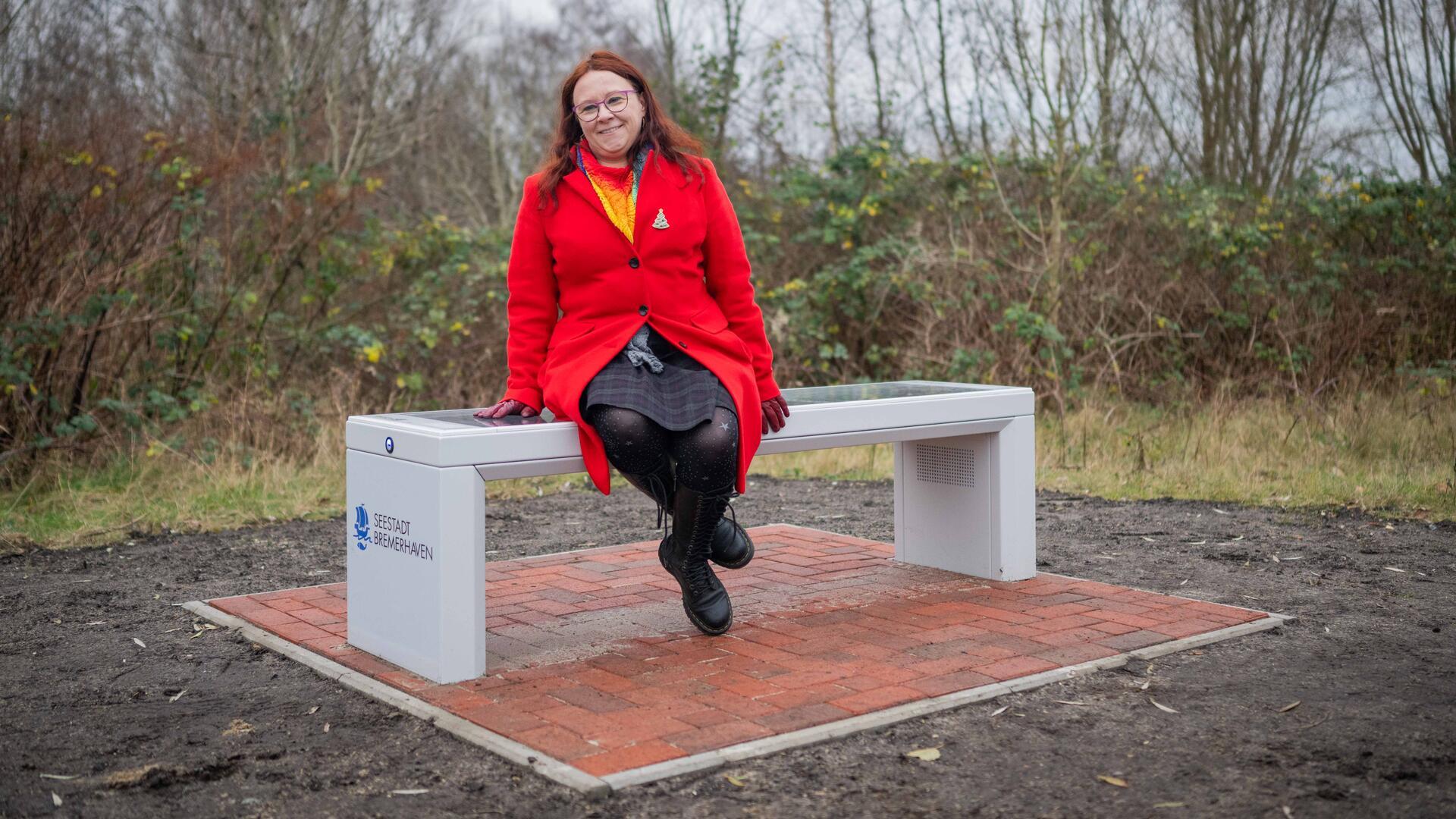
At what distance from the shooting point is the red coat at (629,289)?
4027 millimetres

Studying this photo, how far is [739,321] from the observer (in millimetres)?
4266

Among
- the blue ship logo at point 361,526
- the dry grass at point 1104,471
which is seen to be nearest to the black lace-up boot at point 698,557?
the blue ship logo at point 361,526

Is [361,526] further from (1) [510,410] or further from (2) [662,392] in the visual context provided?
(2) [662,392]

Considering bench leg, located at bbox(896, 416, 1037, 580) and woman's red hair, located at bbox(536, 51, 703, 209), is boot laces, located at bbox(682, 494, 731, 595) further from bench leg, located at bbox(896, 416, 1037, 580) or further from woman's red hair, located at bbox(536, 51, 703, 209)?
bench leg, located at bbox(896, 416, 1037, 580)

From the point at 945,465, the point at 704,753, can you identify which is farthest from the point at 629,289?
the point at 945,465

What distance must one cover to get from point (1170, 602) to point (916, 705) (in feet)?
5.32

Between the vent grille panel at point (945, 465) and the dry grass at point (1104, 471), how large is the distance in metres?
2.38

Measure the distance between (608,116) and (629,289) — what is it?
555 mm

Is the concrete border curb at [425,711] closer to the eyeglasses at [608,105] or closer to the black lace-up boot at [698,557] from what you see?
the black lace-up boot at [698,557]

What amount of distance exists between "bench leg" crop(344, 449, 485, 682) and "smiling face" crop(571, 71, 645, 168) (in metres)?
1.17

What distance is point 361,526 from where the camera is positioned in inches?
159

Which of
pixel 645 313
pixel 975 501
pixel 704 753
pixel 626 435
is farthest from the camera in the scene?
Answer: pixel 975 501

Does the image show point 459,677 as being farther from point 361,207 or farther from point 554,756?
point 361,207

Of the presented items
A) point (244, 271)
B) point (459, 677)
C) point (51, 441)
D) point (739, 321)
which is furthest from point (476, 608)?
point (244, 271)
